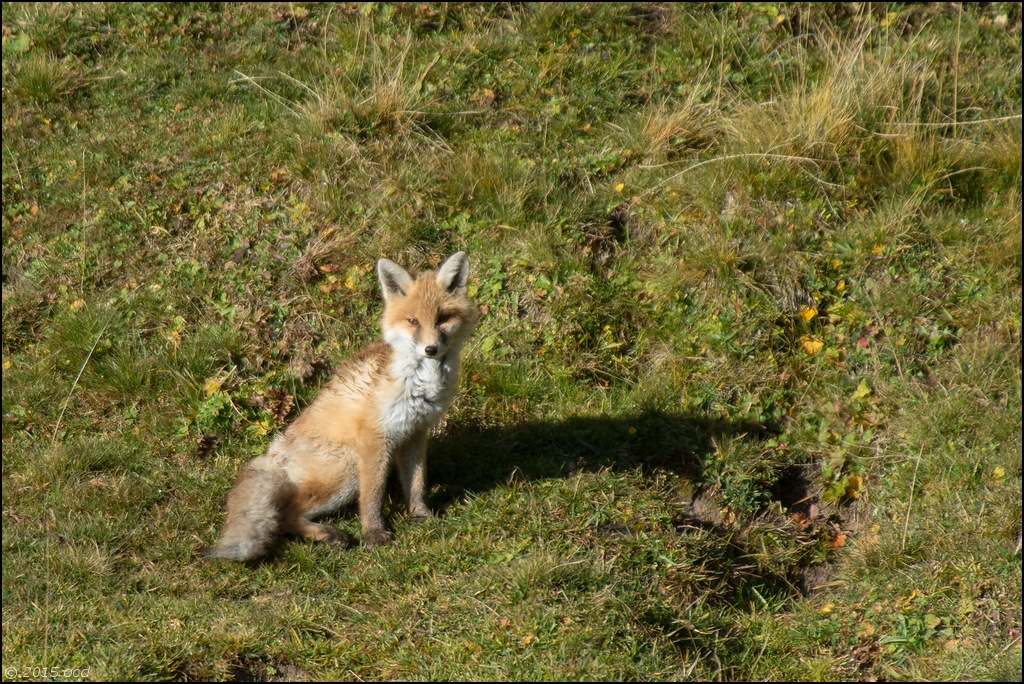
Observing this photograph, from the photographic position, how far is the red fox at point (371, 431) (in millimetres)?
5156

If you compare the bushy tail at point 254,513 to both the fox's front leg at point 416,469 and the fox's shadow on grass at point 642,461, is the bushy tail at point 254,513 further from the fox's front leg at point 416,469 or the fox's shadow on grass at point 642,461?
the fox's shadow on grass at point 642,461

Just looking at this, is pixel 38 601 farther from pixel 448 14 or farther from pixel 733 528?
pixel 448 14

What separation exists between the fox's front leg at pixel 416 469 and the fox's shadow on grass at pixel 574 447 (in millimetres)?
240

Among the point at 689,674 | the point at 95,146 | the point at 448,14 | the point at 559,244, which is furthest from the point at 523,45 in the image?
the point at 689,674

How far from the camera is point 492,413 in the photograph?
648 cm

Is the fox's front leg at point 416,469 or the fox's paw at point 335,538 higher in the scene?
the fox's front leg at point 416,469

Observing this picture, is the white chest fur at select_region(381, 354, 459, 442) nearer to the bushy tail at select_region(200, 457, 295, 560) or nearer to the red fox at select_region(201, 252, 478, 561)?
the red fox at select_region(201, 252, 478, 561)

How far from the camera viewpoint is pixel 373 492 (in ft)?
17.5

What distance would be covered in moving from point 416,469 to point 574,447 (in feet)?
4.05

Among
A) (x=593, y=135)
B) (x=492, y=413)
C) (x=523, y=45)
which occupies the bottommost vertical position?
(x=492, y=413)

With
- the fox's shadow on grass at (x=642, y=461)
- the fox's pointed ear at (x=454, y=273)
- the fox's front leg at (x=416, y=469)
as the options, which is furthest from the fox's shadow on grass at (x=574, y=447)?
the fox's pointed ear at (x=454, y=273)

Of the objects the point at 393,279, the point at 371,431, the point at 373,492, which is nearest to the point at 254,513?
the point at 373,492

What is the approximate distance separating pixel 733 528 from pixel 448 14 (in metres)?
5.96

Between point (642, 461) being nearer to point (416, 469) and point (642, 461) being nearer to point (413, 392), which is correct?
point (416, 469)
